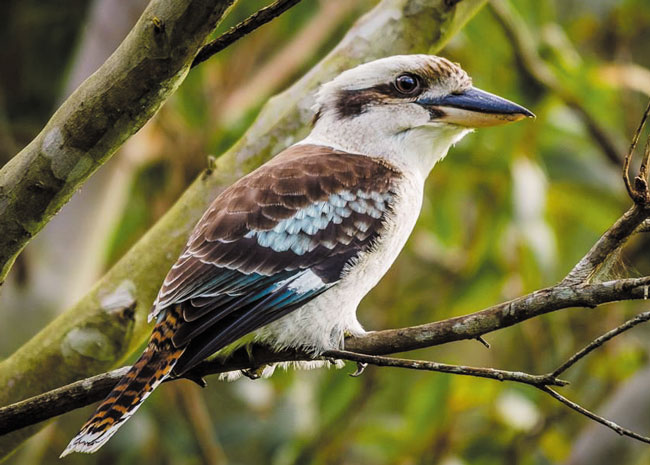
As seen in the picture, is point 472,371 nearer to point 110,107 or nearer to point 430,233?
point 110,107

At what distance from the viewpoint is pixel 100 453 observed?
167 inches

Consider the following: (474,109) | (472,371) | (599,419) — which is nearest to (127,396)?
(472,371)

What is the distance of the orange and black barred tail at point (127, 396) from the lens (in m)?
1.62

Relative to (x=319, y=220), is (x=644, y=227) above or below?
below

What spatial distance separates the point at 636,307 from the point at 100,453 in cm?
241

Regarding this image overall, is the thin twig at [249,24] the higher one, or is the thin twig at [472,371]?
the thin twig at [249,24]

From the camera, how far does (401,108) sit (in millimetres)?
2234

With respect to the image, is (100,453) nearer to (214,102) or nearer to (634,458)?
(214,102)

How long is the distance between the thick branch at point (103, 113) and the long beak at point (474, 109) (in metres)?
0.88

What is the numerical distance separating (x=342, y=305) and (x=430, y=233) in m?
2.52

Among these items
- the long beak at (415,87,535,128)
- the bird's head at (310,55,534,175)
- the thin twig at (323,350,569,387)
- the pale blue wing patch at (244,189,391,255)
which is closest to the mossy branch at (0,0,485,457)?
the bird's head at (310,55,534,175)

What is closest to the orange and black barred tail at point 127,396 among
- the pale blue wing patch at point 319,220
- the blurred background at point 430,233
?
the pale blue wing patch at point 319,220

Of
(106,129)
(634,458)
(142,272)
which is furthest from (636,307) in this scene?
(106,129)

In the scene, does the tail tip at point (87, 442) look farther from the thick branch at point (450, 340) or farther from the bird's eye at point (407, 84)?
the bird's eye at point (407, 84)
